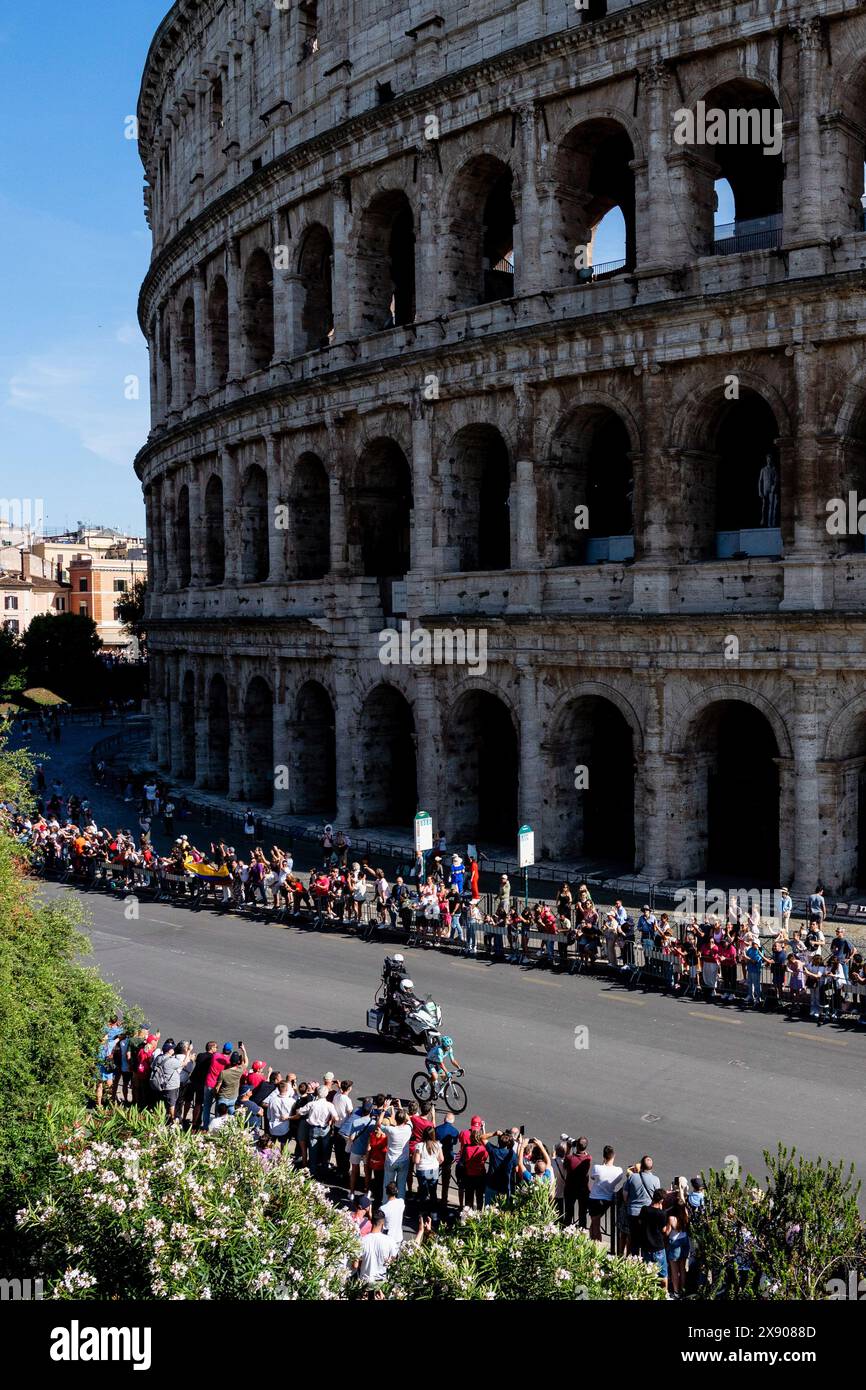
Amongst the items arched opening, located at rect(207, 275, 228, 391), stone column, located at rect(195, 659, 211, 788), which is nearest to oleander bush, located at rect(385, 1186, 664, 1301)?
stone column, located at rect(195, 659, 211, 788)

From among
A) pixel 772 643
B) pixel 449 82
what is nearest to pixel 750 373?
pixel 772 643

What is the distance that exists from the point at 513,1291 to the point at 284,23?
37.8 m

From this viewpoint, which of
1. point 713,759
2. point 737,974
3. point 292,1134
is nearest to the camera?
point 292,1134

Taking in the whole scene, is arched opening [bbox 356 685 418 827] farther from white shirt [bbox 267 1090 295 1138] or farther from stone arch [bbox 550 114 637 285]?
white shirt [bbox 267 1090 295 1138]

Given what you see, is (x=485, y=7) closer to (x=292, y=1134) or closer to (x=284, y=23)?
(x=284, y=23)

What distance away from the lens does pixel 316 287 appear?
3781 centimetres

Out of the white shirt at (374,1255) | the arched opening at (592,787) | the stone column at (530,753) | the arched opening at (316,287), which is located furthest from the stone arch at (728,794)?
the arched opening at (316,287)

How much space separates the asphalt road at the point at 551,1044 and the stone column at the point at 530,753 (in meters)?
6.02

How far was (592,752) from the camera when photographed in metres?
31.0

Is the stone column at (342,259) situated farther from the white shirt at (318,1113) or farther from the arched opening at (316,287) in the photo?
the white shirt at (318,1113)

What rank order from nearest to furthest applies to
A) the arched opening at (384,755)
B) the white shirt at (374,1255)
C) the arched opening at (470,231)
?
the white shirt at (374,1255)
the arched opening at (470,231)
the arched opening at (384,755)

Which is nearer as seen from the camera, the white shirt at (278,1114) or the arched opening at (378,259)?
the white shirt at (278,1114)

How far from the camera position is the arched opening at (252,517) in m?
40.7
